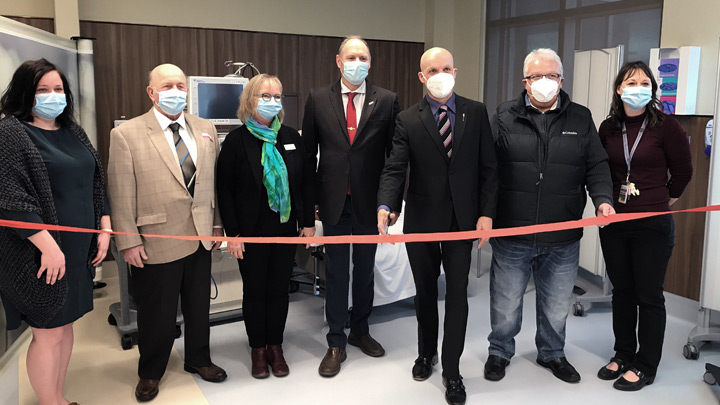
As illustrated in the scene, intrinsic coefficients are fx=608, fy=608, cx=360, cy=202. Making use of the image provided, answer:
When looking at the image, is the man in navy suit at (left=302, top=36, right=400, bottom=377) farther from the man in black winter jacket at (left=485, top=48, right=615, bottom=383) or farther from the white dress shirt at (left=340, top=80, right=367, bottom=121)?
the man in black winter jacket at (left=485, top=48, right=615, bottom=383)

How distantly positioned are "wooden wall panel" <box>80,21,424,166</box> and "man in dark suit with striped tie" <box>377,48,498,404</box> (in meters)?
3.27

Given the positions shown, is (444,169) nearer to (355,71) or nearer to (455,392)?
(355,71)

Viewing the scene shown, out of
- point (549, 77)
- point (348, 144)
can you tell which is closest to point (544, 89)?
point (549, 77)

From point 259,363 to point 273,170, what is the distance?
104 cm

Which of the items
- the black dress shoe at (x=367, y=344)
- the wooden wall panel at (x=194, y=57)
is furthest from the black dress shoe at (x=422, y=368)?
the wooden wall panel at (x=194, y=57)

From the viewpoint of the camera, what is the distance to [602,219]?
2670 millimetres

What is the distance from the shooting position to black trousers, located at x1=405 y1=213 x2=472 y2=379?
2822mm

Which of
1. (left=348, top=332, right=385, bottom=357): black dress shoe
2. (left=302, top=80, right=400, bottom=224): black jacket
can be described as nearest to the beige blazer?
(left=302, top=80, right=400, bottom=224): black jacket

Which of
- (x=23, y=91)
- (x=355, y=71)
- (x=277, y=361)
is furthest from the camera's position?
(x=277, y=361)

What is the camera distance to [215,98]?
177 inches

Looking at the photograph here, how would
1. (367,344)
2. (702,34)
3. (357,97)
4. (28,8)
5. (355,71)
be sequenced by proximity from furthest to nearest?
(28,8) < (702,34) < (367,344) < (357,97) < (355,71)

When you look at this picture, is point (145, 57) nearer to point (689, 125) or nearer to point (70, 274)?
point (70, 274)

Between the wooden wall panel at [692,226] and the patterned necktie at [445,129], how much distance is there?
85.8 inches

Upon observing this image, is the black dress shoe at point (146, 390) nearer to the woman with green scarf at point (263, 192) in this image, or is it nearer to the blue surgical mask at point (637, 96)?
the woman with green scarf at point (263, 192)
